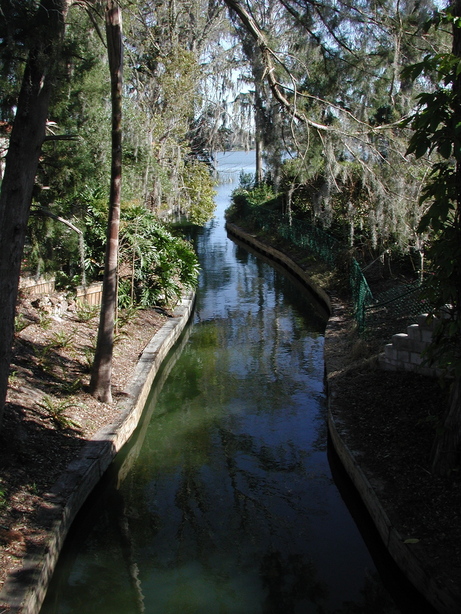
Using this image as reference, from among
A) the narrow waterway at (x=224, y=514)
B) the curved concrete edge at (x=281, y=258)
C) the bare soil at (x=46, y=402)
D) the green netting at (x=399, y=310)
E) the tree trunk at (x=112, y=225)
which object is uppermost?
the tree trunk at (x=112, y=225)

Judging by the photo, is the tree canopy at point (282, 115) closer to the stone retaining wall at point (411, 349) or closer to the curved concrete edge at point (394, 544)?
the stone retaining wall at point (411, 349)

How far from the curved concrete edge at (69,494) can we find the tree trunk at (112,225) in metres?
0.60

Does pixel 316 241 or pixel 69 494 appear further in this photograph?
pixel 316 241

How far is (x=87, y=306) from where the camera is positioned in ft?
45.7

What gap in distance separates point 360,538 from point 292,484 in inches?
55.5

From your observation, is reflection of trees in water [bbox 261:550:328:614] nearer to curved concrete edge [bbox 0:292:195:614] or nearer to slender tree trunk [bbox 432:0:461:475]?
slender tree trunk [bbox 432:0:461:475]

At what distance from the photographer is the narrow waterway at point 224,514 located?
6191 mm

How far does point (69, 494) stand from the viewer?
7.00 metres

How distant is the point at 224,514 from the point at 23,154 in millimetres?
4739

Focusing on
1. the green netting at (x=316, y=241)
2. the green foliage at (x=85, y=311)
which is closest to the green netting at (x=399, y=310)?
the green netting at (x=316, y=241)

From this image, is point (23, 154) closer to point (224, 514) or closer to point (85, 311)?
point (224, 514)

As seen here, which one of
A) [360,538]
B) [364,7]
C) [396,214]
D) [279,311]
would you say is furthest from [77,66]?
[279,311]

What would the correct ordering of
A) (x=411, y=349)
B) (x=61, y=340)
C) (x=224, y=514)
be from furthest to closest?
(x=61, y=340) < (x=411, y=349) < (x=224, y=514)

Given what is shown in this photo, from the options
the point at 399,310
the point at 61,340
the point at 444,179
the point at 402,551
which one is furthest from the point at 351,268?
the point at 402,551
